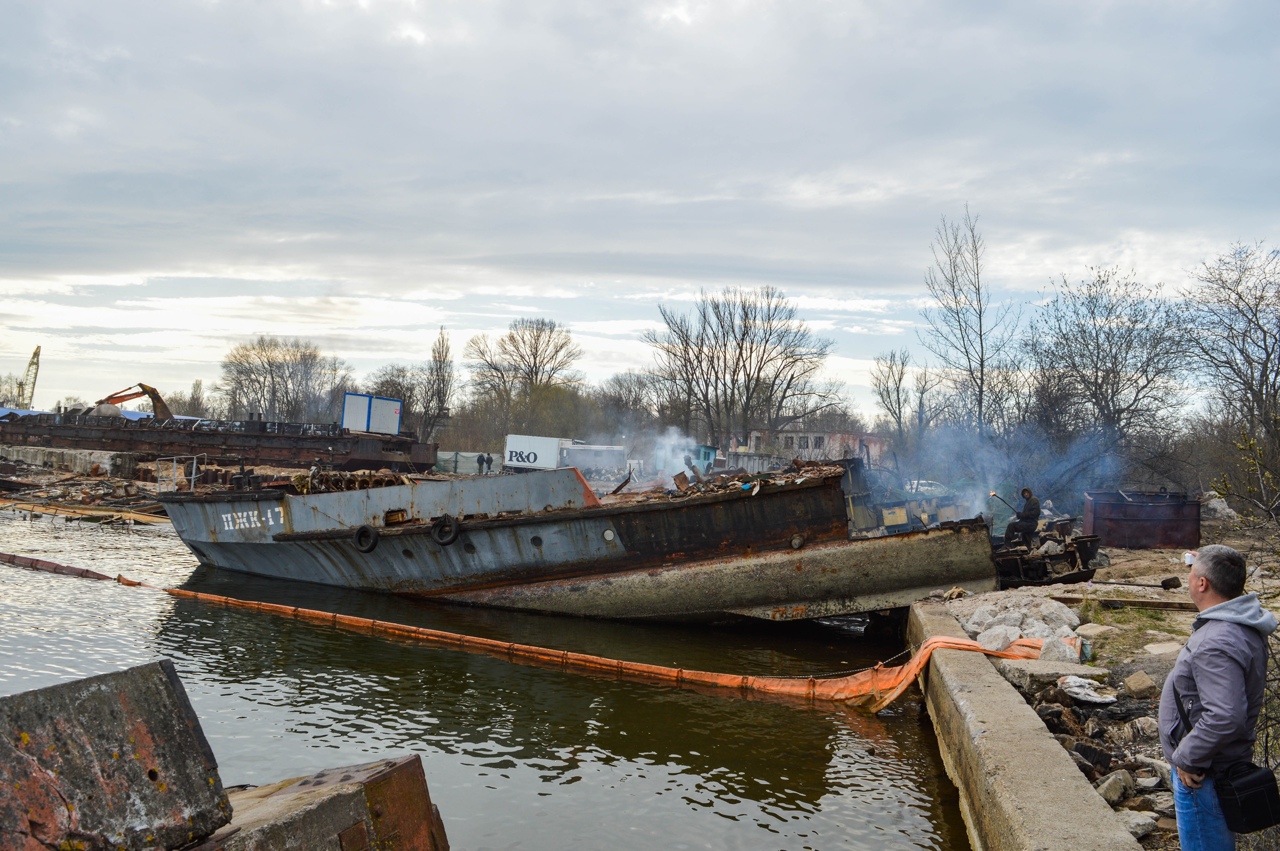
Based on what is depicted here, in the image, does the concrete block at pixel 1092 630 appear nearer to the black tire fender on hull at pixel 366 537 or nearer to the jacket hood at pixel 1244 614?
the jacket hood at pixel 1244 614

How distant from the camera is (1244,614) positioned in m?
2.84

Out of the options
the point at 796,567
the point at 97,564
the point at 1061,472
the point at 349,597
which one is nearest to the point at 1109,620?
the point at 796,567

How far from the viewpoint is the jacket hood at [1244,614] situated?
9.25 ft

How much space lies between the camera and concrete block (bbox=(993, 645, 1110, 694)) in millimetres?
6176

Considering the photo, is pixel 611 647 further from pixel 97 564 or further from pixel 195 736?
pixel 97 564

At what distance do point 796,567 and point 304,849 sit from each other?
8.67 m

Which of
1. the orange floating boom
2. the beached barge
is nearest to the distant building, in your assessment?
the beached barge

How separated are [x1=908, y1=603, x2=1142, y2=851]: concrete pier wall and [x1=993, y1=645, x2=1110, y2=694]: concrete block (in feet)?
0.57

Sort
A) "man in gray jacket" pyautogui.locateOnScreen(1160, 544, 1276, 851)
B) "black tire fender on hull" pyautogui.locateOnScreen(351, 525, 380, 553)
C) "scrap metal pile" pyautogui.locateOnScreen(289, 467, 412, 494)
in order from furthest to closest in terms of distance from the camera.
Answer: "scrap metal pile" pyautogui.locateOnScreen(289, 467, 412, 494) → "black tire fender on hull" pyautogui.locateOnScreen(351, 525, 380, 553) → "man in gray jacket" pyautogui.locateOnScreen(1160, 544, 1276, 851)

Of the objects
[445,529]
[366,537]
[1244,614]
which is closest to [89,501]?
[366,537]

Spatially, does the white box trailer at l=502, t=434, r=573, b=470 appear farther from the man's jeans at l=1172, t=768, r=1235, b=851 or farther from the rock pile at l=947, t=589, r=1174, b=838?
the man's jeans at l=1172, t=768, r=1235, b=851

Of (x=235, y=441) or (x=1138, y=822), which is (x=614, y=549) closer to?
(x=1138, y=822)

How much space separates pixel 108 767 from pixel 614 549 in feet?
30.9

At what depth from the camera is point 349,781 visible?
2.98 m
